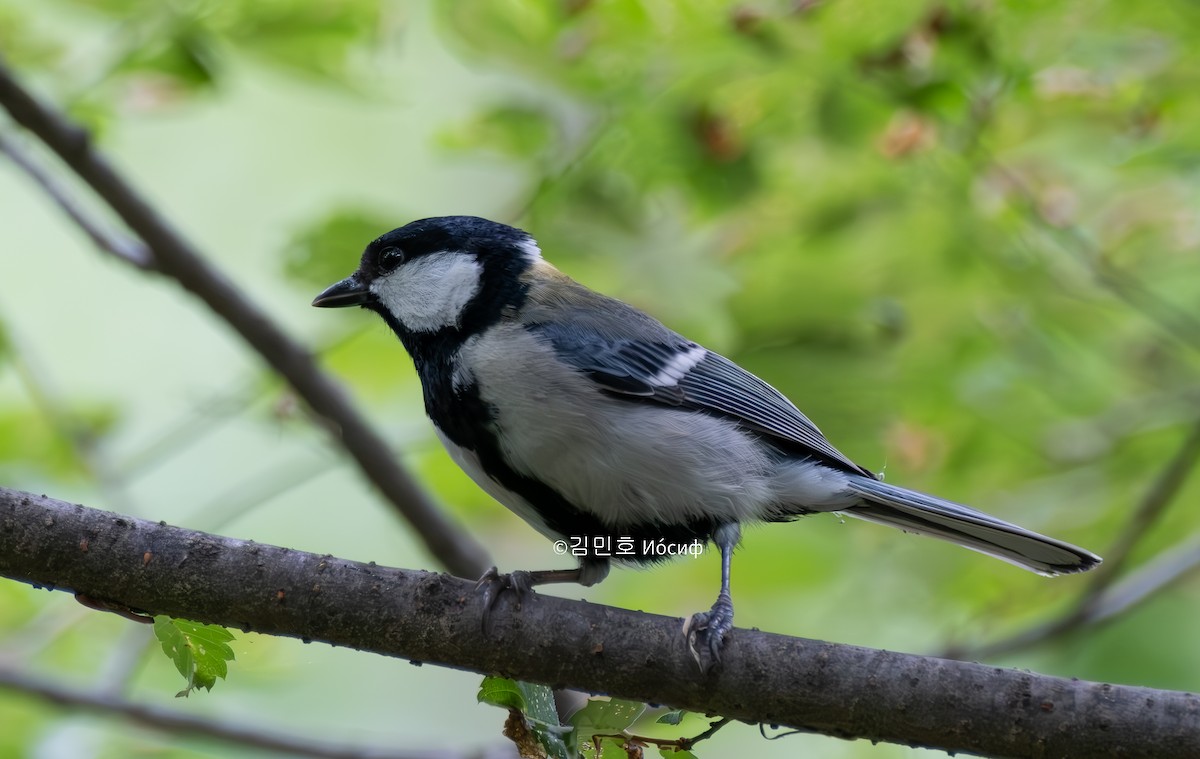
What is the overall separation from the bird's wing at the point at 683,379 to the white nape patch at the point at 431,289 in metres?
0.24

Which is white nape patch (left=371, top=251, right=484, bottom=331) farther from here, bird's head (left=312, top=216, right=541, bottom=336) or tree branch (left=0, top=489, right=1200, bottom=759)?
tree branch (left=0, top=489, right=1200, bottom=759)

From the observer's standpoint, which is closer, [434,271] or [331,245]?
[434,271]

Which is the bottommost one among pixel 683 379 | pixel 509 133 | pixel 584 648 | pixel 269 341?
pixel 584 648

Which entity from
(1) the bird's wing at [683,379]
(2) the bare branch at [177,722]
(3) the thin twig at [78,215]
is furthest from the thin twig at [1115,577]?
(3) the thin twig at [78,215]

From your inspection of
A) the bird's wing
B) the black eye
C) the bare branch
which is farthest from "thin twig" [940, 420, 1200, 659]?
the black eye

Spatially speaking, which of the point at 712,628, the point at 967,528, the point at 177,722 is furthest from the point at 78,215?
the point at 967,528

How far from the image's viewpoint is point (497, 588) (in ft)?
6.61

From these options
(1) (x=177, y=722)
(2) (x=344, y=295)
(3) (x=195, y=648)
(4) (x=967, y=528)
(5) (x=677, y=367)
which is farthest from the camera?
(1) (x=177, y=722)

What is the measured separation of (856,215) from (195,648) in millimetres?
2162

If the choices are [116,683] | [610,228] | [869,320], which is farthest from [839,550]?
[116,683]

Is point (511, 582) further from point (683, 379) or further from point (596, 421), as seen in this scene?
point (683, 379)

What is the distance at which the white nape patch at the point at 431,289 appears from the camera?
2.63 meters

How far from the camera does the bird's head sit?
2674mm

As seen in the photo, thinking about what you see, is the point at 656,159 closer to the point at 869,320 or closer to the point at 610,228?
the point at 610,228
